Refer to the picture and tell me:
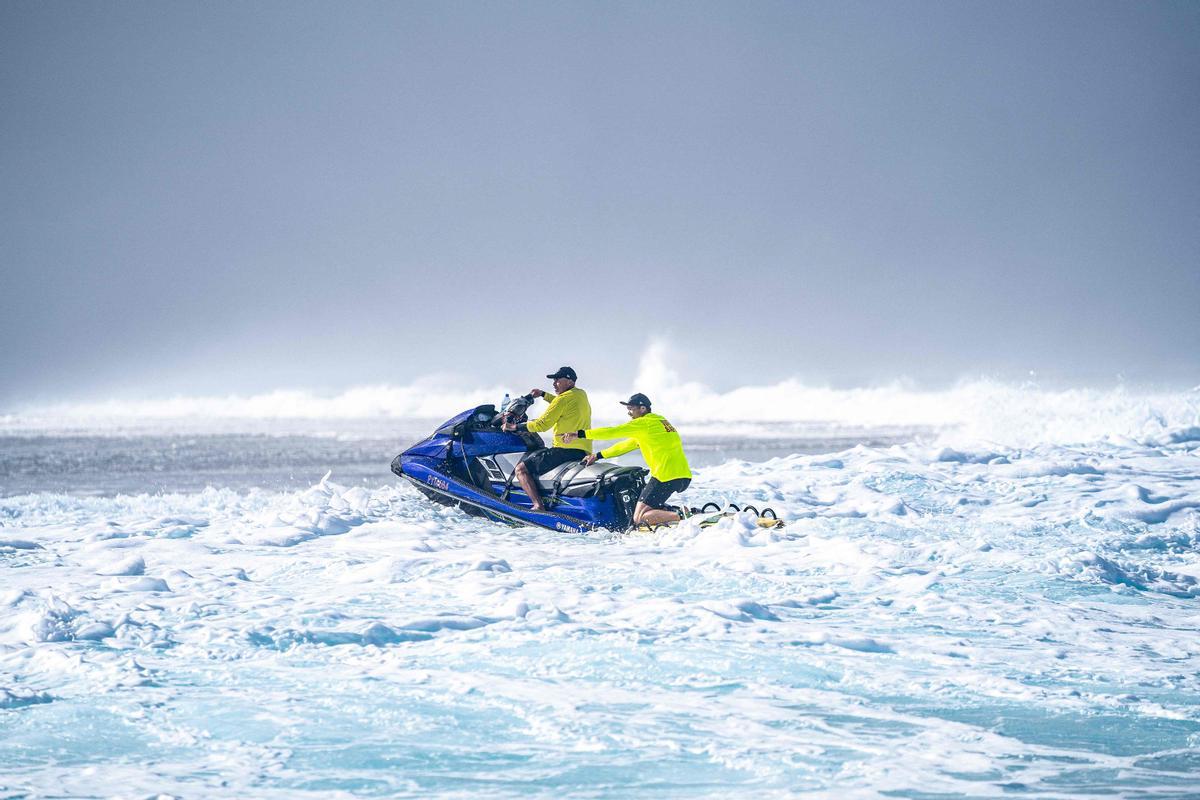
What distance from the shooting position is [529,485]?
13414 millimetres

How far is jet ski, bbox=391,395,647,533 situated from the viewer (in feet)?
42.9

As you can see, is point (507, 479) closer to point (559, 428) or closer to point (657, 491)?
point (559, 428)

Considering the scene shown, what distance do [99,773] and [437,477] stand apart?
895 centimetres

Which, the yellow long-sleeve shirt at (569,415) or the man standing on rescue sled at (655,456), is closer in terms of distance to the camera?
the man standing on rescue sled at (655,456)

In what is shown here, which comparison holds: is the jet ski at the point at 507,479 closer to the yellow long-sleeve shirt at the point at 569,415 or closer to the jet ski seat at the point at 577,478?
the jet ski seat at the point at 577,478

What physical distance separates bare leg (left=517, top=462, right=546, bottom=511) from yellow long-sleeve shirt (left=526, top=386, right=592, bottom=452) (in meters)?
0.55

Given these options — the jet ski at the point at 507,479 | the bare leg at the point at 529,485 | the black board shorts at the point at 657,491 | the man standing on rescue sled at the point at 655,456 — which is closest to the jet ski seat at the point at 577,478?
the jet ski at the point at 507,479

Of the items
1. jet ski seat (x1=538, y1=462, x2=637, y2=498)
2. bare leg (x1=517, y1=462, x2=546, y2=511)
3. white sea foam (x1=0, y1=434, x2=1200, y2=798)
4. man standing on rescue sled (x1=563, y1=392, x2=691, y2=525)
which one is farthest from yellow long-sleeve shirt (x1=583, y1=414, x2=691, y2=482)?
bare leg (x1=517, y1=462, x2=546, y2=511)

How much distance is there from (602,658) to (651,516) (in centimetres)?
522

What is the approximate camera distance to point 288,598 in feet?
31.1

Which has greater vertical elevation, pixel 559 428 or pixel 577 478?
pixel 559 428

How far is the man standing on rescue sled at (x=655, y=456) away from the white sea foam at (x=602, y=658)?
390mm

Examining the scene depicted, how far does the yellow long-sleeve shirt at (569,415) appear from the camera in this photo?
45.2 feet

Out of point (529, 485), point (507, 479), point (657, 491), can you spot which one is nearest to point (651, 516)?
point (657, 491)
